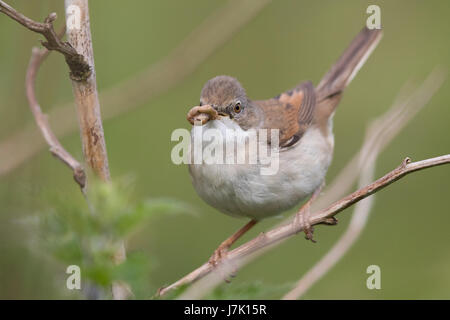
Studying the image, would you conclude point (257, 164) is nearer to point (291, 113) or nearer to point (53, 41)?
point (291, 113)

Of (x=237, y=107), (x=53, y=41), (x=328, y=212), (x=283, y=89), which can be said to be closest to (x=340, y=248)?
(x=328, y=212)

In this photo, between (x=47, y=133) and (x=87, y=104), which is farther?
(x=47, y=133)

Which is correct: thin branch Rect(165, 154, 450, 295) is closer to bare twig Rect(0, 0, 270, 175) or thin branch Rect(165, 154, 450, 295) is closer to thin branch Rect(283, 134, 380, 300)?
thin branch Rect(283, 134, 380, 300)

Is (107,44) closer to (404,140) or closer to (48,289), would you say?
(404,140)

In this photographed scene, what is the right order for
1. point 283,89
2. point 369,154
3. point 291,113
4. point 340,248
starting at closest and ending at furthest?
point 340,248 → point 369,154 → point 291,113 → point 283,89

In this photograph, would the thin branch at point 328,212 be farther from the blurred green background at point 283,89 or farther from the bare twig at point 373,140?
the blurred green background at point 283,89

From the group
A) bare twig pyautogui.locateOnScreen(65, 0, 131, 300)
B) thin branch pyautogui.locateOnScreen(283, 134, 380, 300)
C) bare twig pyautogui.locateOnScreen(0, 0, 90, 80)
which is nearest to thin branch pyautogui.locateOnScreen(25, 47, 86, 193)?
bare twig pyautogui.locateOnScreen(65, 0, 131, 300)

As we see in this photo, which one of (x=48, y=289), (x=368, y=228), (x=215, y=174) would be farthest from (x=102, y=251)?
(x=368, y=228)
